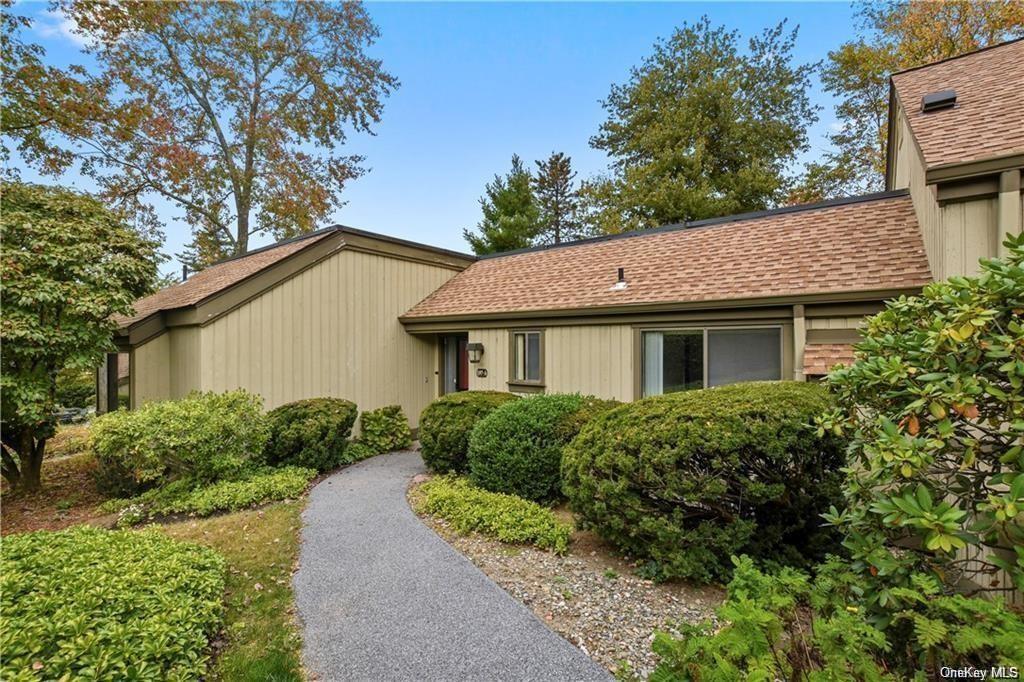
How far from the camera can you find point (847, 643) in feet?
6.18

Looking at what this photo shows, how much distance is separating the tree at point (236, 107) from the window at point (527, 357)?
44.4ft

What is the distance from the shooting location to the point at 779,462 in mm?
3832

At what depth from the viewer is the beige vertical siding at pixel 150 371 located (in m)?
8.73

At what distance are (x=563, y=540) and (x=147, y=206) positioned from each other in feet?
67.7

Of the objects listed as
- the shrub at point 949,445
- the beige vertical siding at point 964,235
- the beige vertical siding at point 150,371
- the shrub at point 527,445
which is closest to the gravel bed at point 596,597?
the shrub at point 527,445

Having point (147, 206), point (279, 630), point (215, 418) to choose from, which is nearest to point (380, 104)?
point (147, 206)

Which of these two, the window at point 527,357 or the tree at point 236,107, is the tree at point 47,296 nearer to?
the window at point 527,357

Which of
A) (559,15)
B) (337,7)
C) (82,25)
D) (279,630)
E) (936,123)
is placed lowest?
(279,630)

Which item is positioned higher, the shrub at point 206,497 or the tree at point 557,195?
the tree at point 557,195

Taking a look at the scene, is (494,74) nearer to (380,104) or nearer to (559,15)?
(559,15)

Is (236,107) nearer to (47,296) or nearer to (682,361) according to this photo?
(47,296)

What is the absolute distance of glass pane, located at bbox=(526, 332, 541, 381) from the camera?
29.7 feet

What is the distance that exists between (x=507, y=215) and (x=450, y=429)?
684 inches

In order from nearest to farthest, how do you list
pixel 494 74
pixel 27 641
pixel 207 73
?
pixel 27 641 → pixel 494 74 → pixel 207 73
